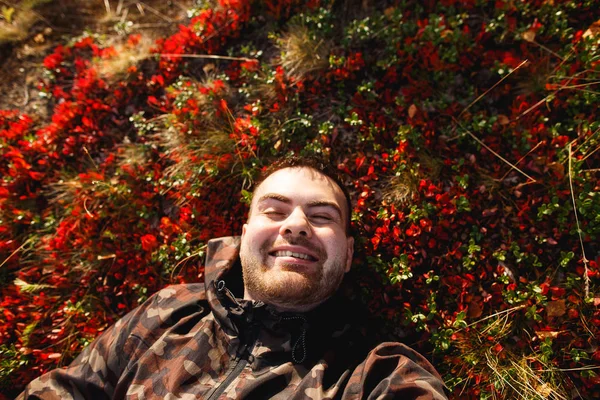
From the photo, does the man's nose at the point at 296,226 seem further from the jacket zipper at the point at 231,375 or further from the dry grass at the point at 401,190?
the dry grass at the point at 401,190

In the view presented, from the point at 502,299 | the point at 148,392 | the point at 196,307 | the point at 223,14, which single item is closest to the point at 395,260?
the point at 502,299

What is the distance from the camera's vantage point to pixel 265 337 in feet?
10.1

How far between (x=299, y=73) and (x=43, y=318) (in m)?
4.42

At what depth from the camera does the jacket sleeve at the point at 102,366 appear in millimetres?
3217

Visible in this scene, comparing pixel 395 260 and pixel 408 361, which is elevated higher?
pixel 395 260

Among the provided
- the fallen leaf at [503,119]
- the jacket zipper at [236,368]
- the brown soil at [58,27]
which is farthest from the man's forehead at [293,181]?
the brown soil at [58,27]

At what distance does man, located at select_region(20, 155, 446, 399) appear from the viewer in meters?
2.90

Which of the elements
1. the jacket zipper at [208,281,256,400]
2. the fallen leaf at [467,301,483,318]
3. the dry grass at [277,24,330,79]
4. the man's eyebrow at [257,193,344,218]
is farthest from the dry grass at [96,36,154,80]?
the fallen leaf at [467,301,483,318]

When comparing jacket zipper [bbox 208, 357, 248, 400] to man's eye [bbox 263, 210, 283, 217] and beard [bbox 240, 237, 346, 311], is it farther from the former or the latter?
man's eye [bbox 263, 210, 283, 217]

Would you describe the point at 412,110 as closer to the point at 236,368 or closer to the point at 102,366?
the point at 236,368

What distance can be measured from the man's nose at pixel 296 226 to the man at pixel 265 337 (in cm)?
1

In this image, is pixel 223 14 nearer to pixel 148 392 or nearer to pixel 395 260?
pixel 395 260

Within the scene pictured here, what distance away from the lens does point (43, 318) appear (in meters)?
4.25

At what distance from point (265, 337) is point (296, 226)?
1002mm
